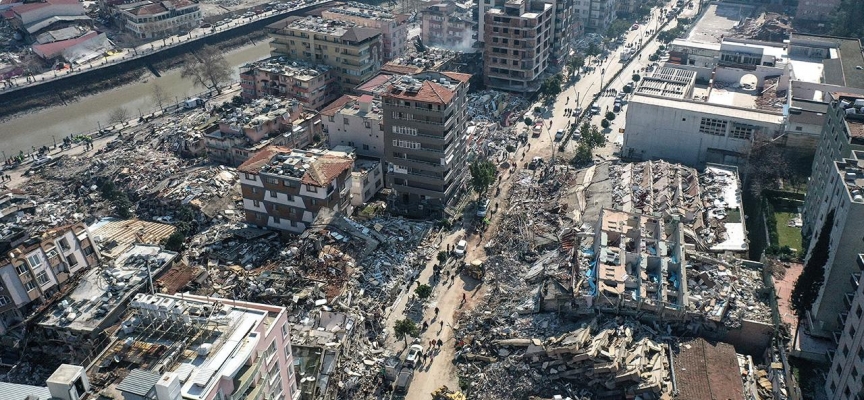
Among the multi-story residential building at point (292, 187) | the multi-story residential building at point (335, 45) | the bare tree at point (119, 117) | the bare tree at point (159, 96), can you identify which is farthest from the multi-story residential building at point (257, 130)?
the bare tree at point (159, 96)

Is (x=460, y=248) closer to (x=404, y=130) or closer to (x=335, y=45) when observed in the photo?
(x=404, y=130)

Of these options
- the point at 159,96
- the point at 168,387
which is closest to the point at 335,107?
the point at 159,96

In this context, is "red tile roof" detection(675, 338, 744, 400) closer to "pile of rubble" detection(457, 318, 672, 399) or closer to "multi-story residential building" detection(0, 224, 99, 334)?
"pile of rubble" detection(457, 318, 672, 399)

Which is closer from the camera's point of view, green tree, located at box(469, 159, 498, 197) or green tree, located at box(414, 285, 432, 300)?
green tree, located at box(414, 285, 432, 300)

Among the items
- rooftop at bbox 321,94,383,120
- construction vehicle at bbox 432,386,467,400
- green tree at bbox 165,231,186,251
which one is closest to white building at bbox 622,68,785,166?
rooftop at bbox 321,94,383,120

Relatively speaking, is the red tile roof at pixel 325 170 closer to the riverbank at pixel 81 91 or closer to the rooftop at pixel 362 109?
the rooftop at pixel 362 109

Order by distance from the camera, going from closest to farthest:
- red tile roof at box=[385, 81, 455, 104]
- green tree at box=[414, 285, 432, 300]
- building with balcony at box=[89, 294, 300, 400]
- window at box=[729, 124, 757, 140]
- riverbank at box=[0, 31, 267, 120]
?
building with balcony at box=[89, 294, 300, 400] < green tree at box=[414, 285, 432, 300] < red tile roof at box=[385, 81, 455, 104] < window at box=[729, 124, 757, 140] < riverbank at box=[0, 31, 267, 120]
